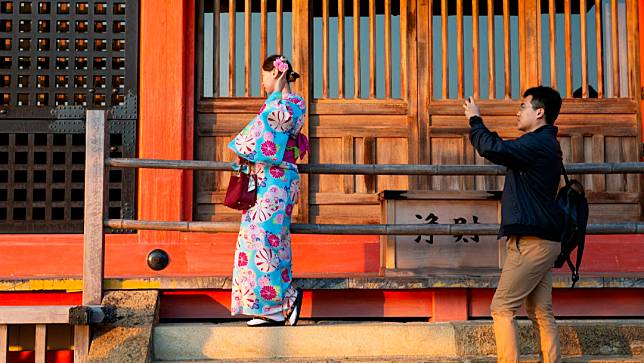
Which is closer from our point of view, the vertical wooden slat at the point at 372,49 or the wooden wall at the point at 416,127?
the wooden wall at the point at 416,127

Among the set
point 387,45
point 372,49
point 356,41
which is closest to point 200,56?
point 356,41

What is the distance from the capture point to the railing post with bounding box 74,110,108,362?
4.96 m

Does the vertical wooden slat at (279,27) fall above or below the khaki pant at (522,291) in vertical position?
above

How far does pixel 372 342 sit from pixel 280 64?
1.74m

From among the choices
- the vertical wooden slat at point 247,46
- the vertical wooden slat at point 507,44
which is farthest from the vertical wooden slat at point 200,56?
the vertical wooden slat at point 507,44

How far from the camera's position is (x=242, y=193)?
489 centimetres

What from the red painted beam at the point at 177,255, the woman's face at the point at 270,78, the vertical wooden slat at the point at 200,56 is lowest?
the red painted beam at the point at 177,255

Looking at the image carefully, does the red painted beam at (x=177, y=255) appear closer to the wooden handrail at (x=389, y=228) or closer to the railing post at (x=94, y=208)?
the wooden handrail at (x=389, y=228)

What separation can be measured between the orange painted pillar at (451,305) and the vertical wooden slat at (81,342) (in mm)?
2171

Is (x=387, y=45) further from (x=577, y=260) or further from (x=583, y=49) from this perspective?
(x=577, y=260)

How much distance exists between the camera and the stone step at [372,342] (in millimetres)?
4730

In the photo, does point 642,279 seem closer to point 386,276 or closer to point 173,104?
point 386,276

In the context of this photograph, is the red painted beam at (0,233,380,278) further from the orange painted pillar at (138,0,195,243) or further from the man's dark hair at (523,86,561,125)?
the man's dark hair at (523,86,561,125)

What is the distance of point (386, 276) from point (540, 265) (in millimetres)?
1462
